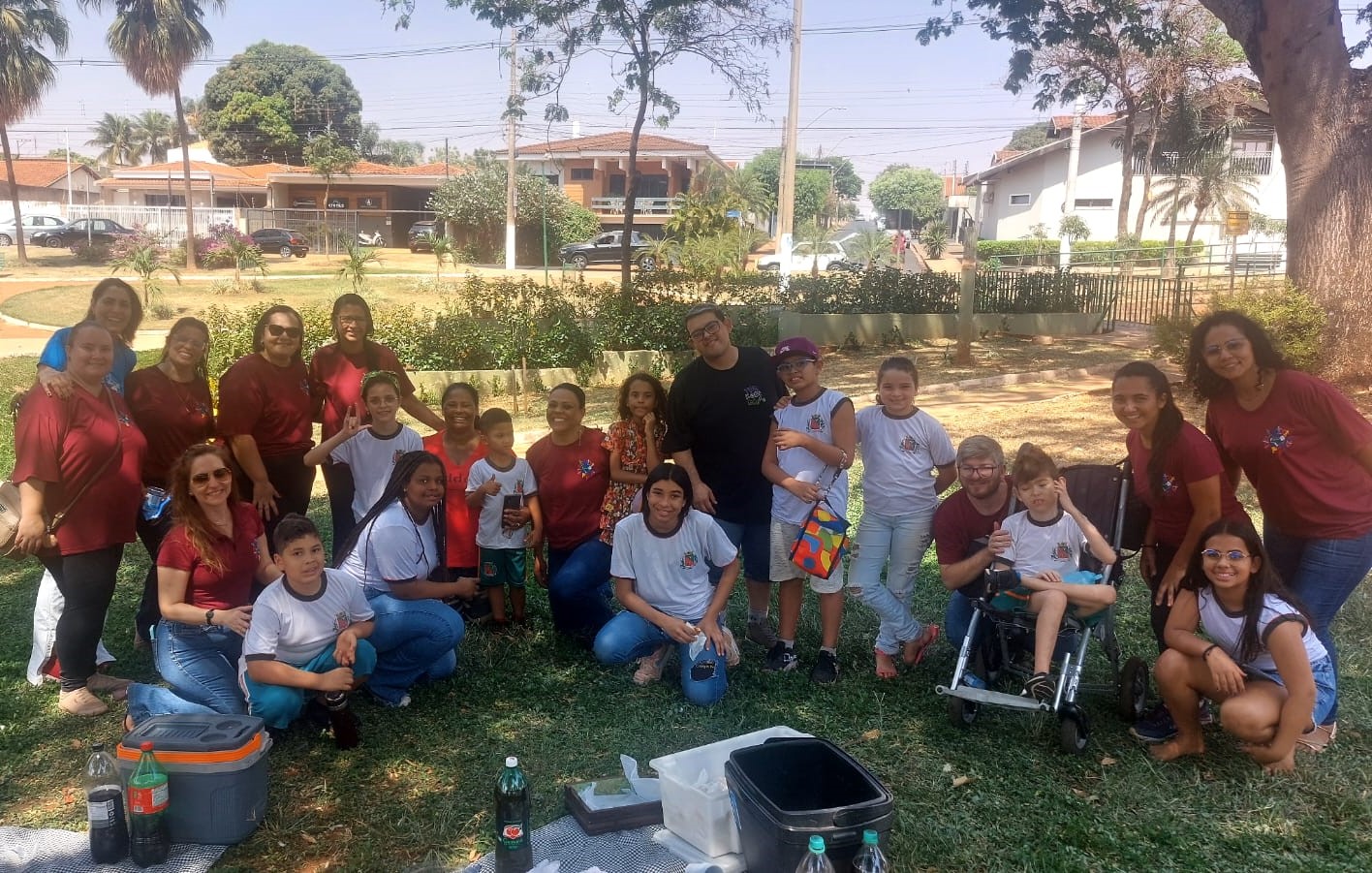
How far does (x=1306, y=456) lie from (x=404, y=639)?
3.61 metres

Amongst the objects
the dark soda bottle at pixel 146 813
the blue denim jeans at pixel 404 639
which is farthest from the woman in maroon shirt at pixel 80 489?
the dark soda bottle at pixel 146 813

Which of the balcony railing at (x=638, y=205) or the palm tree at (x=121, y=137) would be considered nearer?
the balcony railing at (x=638, y=205)

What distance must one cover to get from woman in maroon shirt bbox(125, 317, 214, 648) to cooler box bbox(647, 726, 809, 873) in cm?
261

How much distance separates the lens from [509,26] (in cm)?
1523

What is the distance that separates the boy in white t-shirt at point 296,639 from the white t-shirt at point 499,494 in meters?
1.12

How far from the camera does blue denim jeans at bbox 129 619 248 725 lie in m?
3.69

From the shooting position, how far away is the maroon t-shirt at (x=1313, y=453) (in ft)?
12.3

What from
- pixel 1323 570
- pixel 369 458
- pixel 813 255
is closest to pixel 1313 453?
pixel 1323 570

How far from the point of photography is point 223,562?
394 cm

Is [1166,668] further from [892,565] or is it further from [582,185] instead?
[582,185]

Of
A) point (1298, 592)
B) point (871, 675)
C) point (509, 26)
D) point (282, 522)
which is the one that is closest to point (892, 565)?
point (871, 675)

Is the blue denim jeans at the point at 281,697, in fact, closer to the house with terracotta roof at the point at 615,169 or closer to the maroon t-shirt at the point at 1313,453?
the maroon t-shirt at the point at 1313,453

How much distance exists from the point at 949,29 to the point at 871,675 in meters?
10.2

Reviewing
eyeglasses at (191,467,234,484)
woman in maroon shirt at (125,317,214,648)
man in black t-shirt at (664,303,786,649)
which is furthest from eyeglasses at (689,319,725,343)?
woman in maroon shirt at (125,317,214,648)
